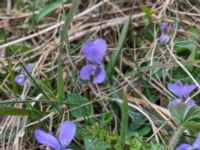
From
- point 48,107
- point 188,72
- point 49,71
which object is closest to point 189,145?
point 188,72

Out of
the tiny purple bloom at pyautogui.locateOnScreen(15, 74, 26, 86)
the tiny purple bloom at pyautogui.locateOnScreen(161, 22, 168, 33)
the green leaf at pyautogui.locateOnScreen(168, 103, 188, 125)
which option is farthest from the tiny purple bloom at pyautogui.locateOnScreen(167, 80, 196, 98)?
the tiny purple bloom at pyautogui.locateOnScreen(15, 74, 26, 86)

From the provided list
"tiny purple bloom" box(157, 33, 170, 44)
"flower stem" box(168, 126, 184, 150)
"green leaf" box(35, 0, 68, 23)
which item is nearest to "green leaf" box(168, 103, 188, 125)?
"flower stem" box(168, 126, 184, 150)

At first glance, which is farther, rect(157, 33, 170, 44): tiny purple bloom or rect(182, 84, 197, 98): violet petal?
rect(157, 33, 170, 44): tiny purple bloom

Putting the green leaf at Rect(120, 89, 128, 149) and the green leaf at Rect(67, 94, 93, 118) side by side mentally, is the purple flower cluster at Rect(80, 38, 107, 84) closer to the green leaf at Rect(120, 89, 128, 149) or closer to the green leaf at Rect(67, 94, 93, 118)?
the green leaf at Rect(67, 94, 93, 118)

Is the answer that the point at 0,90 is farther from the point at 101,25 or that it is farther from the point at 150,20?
the point at 150,20

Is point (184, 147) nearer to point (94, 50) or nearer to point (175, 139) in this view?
point (175, 139)

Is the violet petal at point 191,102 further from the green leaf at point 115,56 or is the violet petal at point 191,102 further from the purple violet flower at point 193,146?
the green leaf at point 115,56

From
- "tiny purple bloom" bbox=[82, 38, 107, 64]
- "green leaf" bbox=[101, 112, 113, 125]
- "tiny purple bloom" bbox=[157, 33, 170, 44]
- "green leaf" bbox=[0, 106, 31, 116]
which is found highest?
"tiny purple bloom" bbox=[82, 38, 107, 64]

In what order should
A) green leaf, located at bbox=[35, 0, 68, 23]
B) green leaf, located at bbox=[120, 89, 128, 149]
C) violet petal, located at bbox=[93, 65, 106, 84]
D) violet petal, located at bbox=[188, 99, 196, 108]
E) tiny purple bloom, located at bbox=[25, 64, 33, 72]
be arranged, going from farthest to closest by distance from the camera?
green leaf, located at bbox=[35, 0, 68, 23]
tiny purple bloom, located at bbox=[25, 64, 33, 72]
violet petal, located at bbox=[93, 65, 106, 84]
violet petal, located at bbox=[188, 99, 196, 108]
green leaf, located at bbox=[120, 89, 128, 149]

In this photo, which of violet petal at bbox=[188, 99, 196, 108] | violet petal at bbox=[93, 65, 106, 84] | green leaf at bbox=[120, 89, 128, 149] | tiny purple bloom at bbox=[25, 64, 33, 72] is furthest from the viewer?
tiny purple bloom at bbox=[25, 64, 33, 72]

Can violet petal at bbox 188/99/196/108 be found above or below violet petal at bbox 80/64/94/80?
below
